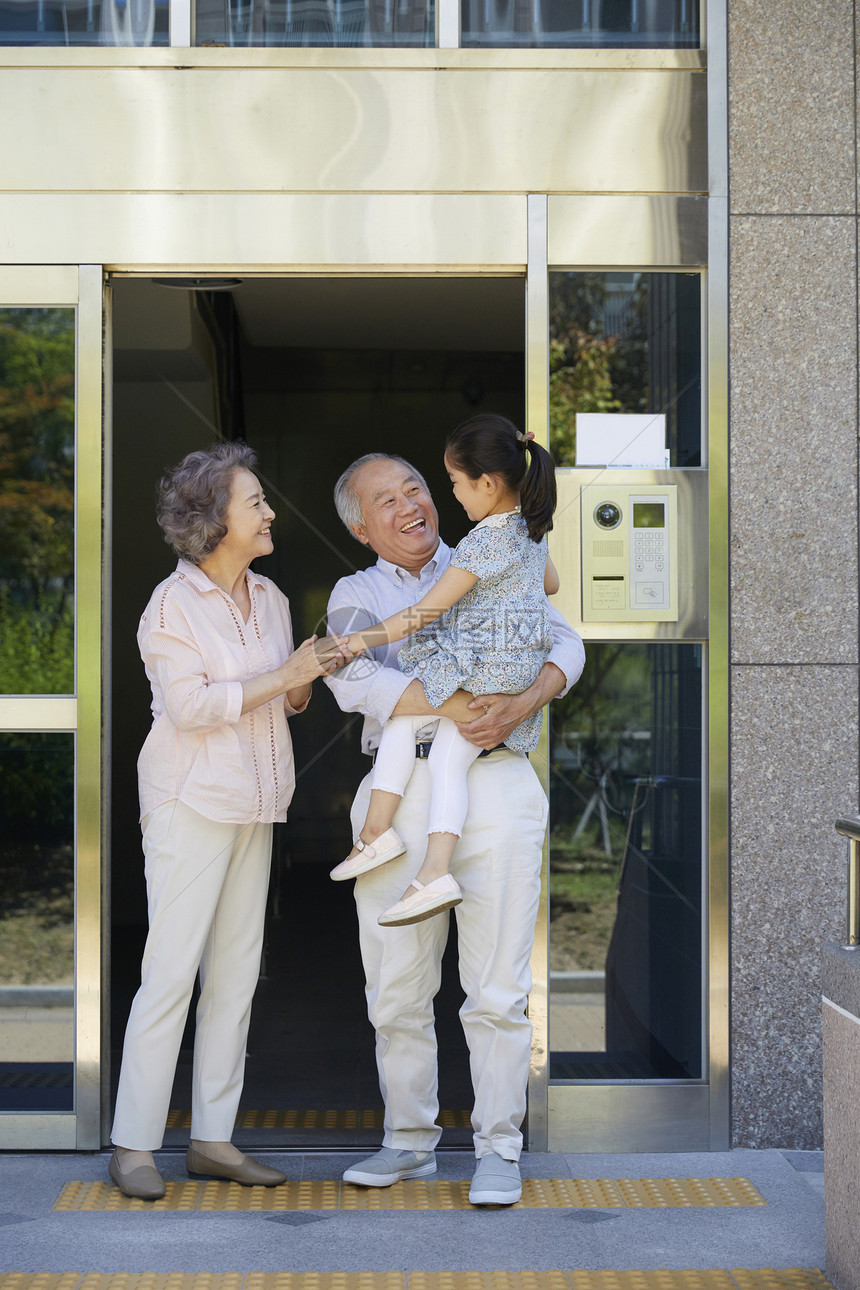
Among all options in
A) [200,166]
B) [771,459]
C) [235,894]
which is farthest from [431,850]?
[200,166]

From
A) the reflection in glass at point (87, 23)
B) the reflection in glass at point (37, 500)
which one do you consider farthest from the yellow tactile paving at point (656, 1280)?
the reflection in glass at point (87, 23)

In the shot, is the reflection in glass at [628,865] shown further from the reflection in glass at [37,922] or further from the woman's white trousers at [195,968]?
the reflection in glass at [37,922]

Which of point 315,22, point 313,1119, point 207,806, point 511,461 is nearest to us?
point 511,461

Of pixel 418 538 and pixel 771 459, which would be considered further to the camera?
pixel 771 459

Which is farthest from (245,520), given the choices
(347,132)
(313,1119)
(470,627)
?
(313,1119)

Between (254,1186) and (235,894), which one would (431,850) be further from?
(254,1186)

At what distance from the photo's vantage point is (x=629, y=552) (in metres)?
3.74

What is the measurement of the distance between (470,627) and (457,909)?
0.75 meters

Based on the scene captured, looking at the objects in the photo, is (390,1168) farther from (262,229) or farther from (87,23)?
(87,23)

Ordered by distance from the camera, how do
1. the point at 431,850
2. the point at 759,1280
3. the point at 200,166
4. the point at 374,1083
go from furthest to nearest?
1. the point at 374,1083
2. the point at 200,166
3. the point at 431,850
4. the point at 759,1280

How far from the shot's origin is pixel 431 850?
309 centimetres

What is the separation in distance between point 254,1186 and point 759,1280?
52.1 inches

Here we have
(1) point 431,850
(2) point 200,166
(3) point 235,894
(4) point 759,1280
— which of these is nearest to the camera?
(4) point 759,1280

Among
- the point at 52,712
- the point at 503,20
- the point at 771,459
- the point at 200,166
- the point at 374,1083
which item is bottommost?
the point at 374,1083
